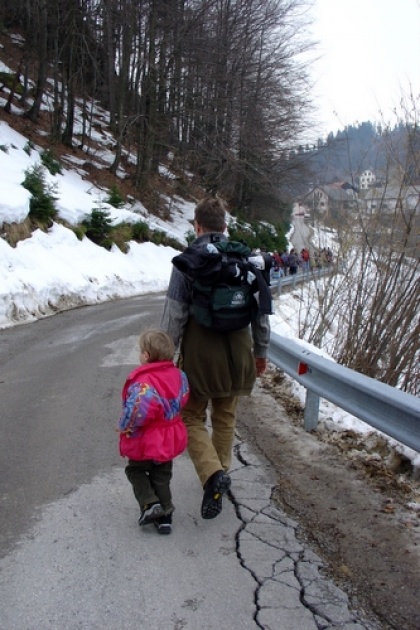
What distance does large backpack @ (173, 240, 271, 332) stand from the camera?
12.4ft

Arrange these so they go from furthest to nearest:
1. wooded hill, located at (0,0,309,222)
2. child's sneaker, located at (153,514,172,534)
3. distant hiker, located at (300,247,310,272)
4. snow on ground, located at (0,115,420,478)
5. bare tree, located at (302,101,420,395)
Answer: wooded hill, located at (0,0,309,222), distant hiker, located at (300,247,310,272), snow on ground, located at (0,115,420,478), bare tree, located at (302,101,420,395), child's sneaker, located at (153,514,172,534)

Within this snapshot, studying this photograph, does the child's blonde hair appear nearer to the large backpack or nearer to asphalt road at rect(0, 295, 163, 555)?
the large backpack

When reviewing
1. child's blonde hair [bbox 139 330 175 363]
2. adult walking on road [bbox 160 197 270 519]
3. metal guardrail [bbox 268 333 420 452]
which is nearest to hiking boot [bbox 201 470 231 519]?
adult walking on road [bbox 160 197 270 519]

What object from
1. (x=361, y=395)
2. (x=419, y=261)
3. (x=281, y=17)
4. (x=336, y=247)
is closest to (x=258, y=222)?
(x=281, y=17)

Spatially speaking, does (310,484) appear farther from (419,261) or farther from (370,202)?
(370,202)

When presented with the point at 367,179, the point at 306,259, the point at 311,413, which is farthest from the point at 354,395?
the point at 306,259

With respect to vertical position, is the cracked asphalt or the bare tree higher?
the bare tree

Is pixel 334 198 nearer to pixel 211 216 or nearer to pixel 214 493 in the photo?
pixel 211 216

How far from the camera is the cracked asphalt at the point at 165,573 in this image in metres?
2.86

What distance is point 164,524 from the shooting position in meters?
3.70

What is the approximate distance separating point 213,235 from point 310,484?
194cm

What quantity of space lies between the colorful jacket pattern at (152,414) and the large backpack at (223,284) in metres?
0.42

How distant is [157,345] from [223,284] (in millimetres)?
558

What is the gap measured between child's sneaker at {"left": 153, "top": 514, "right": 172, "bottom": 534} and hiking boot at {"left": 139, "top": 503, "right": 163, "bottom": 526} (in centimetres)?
4
